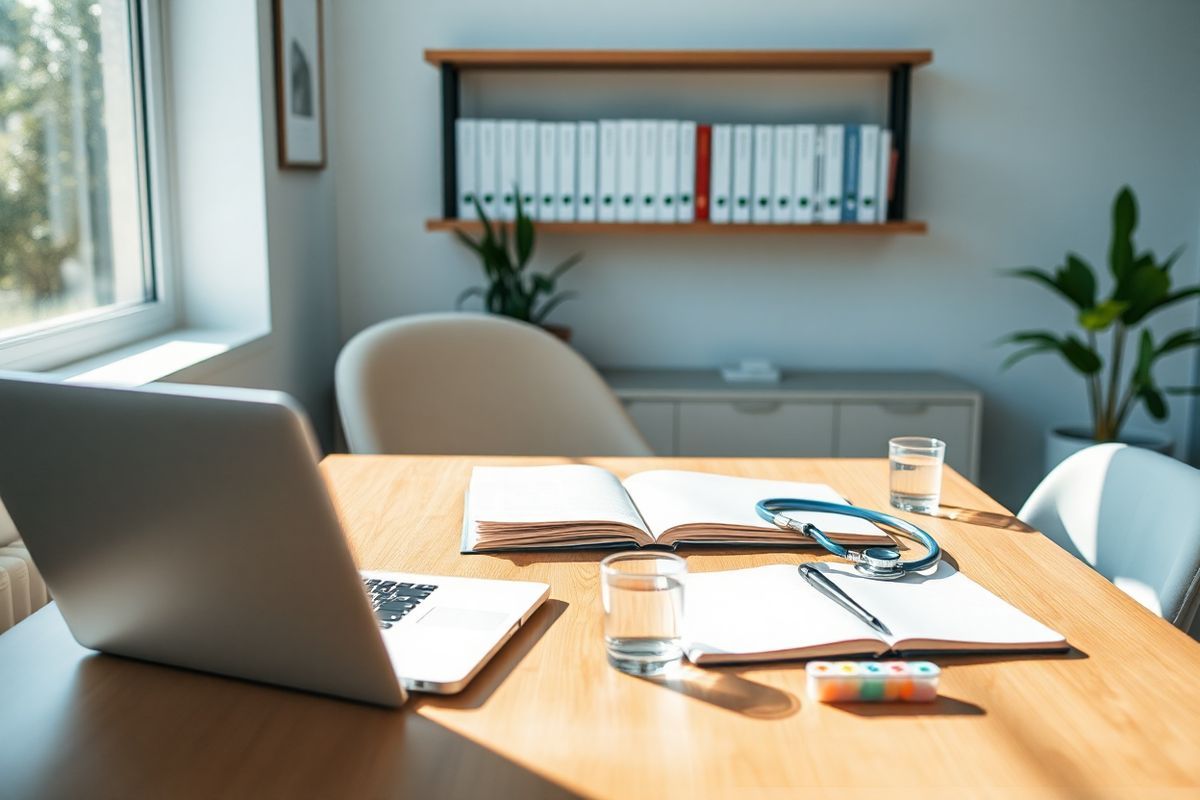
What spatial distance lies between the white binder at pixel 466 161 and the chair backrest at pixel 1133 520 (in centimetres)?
210

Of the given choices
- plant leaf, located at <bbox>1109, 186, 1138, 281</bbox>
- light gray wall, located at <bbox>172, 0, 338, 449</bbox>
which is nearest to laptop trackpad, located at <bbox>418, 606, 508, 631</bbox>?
light gray wall, located at <bbox>172, 0, 338, 449</bbox>

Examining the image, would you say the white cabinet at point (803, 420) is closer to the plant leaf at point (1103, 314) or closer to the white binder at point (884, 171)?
the plant leaf at point (1103, 314)

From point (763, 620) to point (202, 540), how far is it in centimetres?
47

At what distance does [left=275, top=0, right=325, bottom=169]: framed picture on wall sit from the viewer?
2.81 m

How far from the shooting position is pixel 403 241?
355 cm

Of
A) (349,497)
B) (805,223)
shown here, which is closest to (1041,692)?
(349,497)

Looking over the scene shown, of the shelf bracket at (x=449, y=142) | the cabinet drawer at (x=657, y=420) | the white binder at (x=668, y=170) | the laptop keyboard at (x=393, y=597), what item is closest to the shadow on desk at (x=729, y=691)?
the laptop keyboard at (x=393, y=597)

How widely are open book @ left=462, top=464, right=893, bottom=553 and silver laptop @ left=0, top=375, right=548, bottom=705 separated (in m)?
0.29

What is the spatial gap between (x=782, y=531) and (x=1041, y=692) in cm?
41

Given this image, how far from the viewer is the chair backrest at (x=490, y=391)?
2.16 meters

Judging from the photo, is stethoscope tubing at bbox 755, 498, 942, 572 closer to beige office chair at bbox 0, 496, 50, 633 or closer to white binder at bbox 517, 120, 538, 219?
beige office chair at bbox 0, 496, 50, 633

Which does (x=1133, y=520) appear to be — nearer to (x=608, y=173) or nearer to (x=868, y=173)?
(x=868, y=173)

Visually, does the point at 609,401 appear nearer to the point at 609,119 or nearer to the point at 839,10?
the point at 609,119

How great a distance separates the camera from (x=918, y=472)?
1.40m
